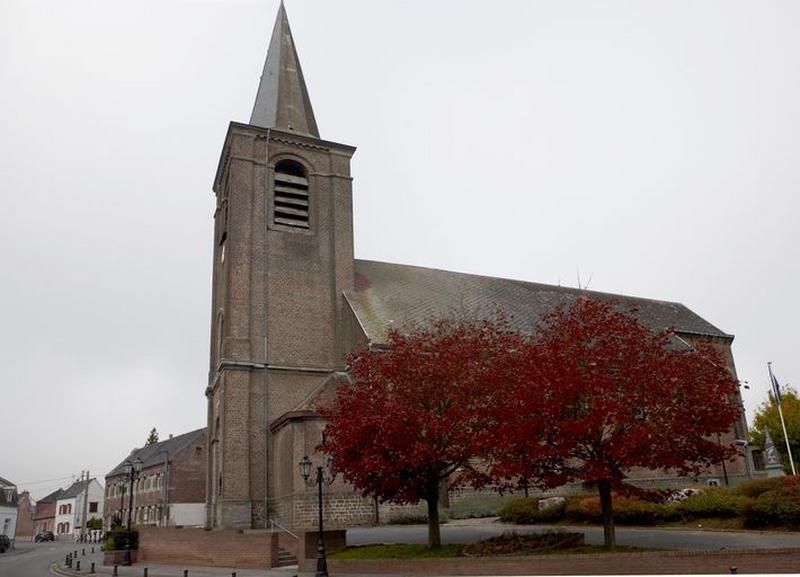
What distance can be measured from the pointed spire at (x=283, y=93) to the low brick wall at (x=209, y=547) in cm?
2014

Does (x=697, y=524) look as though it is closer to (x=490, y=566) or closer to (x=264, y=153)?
(x=490, y=566)

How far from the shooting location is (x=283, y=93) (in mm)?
35375

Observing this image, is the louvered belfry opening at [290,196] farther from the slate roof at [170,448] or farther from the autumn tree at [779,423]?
the autumn tree at [779,423]

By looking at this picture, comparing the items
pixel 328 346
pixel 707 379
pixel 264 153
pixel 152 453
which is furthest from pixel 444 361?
pixel 152 453

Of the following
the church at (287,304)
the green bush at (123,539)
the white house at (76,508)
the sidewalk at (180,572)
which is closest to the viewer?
the sidewalk at (180,572)

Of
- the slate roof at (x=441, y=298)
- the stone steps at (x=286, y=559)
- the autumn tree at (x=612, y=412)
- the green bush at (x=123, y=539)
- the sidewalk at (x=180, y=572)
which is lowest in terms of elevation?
the sidewalk at (x=180, y=572)

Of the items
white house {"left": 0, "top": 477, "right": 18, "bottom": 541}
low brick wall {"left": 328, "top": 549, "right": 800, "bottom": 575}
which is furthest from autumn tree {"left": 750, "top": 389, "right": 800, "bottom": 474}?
white house {"left": 0, "top": 477, "right": 18, "bottom": 541}

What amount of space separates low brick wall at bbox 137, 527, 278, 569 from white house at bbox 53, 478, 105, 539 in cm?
7752

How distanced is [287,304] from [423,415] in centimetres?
1532

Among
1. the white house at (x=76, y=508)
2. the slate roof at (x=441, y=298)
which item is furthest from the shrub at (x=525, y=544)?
the white house at (x=76, y=508)

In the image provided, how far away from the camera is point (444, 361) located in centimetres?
1781

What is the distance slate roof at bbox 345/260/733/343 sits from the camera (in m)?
31.3

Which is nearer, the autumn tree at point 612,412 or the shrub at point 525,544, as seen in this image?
the autumn tree at point 612,412

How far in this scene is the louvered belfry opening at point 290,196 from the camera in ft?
106
